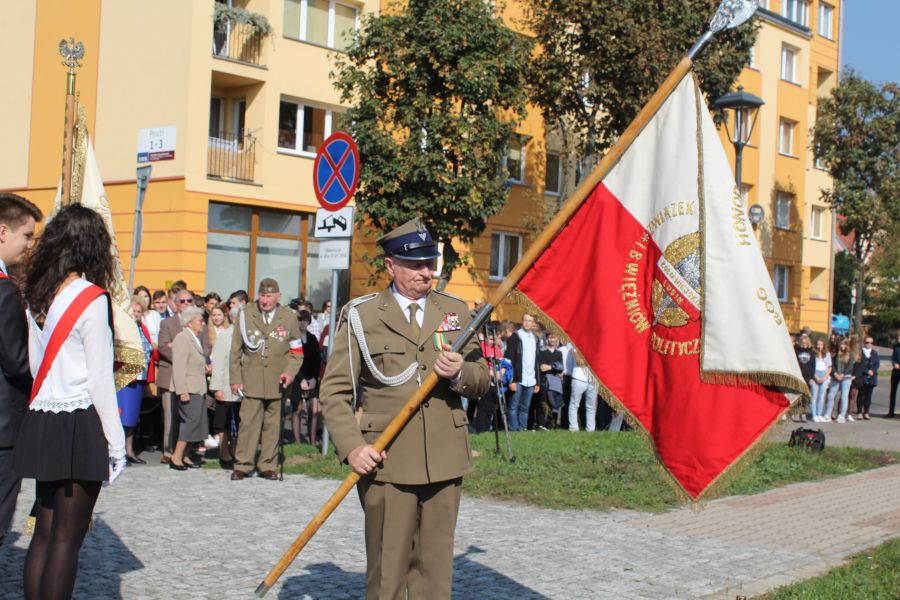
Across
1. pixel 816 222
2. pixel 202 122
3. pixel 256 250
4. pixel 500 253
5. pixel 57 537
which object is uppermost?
pixel 816 222

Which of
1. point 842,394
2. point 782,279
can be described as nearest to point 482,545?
point 842,394

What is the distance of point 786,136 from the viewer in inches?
1822

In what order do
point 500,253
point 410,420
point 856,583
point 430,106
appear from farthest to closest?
point 500,253 < point 430,106 < point 856,583 < point 410,420

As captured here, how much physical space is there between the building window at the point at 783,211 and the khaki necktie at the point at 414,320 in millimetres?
42769

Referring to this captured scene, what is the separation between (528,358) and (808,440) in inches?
186

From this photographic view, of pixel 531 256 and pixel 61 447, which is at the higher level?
pixel 531 256

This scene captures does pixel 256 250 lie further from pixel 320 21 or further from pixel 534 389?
pixel 534 389

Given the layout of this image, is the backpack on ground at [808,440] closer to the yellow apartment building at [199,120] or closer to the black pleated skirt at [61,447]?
the black pleated skirt at [61,447]

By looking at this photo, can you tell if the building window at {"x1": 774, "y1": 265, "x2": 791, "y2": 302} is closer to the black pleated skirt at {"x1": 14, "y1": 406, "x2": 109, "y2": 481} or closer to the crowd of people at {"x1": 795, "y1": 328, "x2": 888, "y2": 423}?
the crowd of people at {"x1": 795, "y1": 328, "x2": 888, "y2": 423}

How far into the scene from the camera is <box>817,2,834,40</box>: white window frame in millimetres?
49531

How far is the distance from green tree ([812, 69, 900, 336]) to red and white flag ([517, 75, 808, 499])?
38.6m

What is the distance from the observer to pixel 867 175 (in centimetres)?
→ 4122

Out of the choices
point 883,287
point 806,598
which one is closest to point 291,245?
point 806,598

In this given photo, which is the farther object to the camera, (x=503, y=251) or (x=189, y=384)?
(x=503, y=251)
